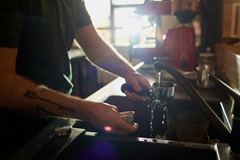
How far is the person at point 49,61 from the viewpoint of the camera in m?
0.76

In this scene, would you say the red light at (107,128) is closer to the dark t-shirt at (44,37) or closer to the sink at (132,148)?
→ the sink at (132,148)

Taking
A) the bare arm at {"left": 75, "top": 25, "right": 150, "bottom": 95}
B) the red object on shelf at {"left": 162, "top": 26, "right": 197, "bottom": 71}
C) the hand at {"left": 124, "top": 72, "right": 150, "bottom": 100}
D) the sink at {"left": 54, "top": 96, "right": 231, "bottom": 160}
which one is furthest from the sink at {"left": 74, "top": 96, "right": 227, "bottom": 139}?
the red object on shelf at {"left": 162, "top": 26, "right": 197, "bottom": 71}

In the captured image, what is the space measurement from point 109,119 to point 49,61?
1.69 ft

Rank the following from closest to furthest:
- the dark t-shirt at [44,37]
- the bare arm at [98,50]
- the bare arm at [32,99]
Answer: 1. the bare arm at [32,99]
2. the dark t-shirt at [44,37]
3. the bare arm at [98,50]

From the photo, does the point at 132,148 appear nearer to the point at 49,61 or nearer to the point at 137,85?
the point at 137,85

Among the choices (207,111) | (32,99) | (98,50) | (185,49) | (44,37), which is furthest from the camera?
(185,49)

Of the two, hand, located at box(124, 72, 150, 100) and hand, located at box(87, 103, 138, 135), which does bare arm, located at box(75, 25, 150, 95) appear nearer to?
hand, located at box(124, 72, 150, 100)

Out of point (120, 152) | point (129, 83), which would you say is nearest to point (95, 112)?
point (120, 152)

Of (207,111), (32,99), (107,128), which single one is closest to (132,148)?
(107,128)

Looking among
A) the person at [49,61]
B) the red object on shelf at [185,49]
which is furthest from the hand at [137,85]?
the red object on shelf at [185,49]

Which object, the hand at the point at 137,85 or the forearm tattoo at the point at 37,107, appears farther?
the hand at the point at 137,85

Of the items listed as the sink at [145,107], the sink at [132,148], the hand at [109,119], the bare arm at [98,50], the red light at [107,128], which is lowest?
the sink at [145,107]

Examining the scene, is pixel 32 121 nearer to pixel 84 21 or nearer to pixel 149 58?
pixel 84 21

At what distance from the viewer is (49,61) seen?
Result: 3.65ft
